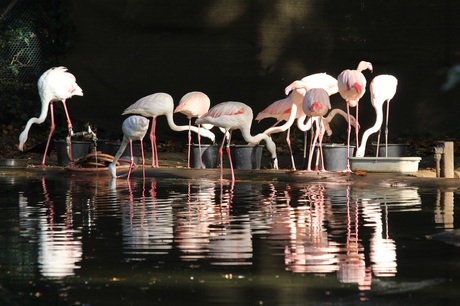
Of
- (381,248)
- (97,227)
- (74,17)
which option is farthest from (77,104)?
(381,248)

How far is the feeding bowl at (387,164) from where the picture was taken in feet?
48.1

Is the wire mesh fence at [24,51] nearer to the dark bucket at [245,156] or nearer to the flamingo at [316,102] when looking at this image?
the dark bucket at [245,156]

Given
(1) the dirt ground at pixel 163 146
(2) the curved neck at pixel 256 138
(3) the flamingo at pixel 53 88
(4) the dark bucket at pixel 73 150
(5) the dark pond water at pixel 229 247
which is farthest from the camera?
(1) the dirt ground at pixel 163 146

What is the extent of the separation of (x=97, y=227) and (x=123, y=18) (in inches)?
413

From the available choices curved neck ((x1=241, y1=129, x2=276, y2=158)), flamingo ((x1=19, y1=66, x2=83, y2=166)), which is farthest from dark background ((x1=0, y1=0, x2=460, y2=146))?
curved neck ((x1=241, y1=129, x2=276, y2=158))

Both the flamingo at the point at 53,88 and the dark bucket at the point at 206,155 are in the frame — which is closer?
the dark bucket at the point at 206,155

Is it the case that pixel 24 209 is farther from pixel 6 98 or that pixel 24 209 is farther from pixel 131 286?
pixel 6 98

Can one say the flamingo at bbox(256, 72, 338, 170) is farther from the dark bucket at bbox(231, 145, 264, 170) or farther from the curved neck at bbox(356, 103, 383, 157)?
the curved neck at bbox(356, 103, 383, 157)

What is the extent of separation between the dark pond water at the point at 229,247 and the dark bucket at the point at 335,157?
2488 mm

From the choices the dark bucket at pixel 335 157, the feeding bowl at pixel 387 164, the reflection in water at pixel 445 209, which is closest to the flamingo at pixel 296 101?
the dark bucket at pixel 335 157

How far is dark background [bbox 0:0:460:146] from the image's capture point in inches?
739

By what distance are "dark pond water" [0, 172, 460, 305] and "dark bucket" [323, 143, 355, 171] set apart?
2488 mm

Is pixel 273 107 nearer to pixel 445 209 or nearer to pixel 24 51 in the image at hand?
pixel 445 209

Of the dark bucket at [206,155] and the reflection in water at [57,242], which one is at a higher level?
the dark bucket at [206,155]
